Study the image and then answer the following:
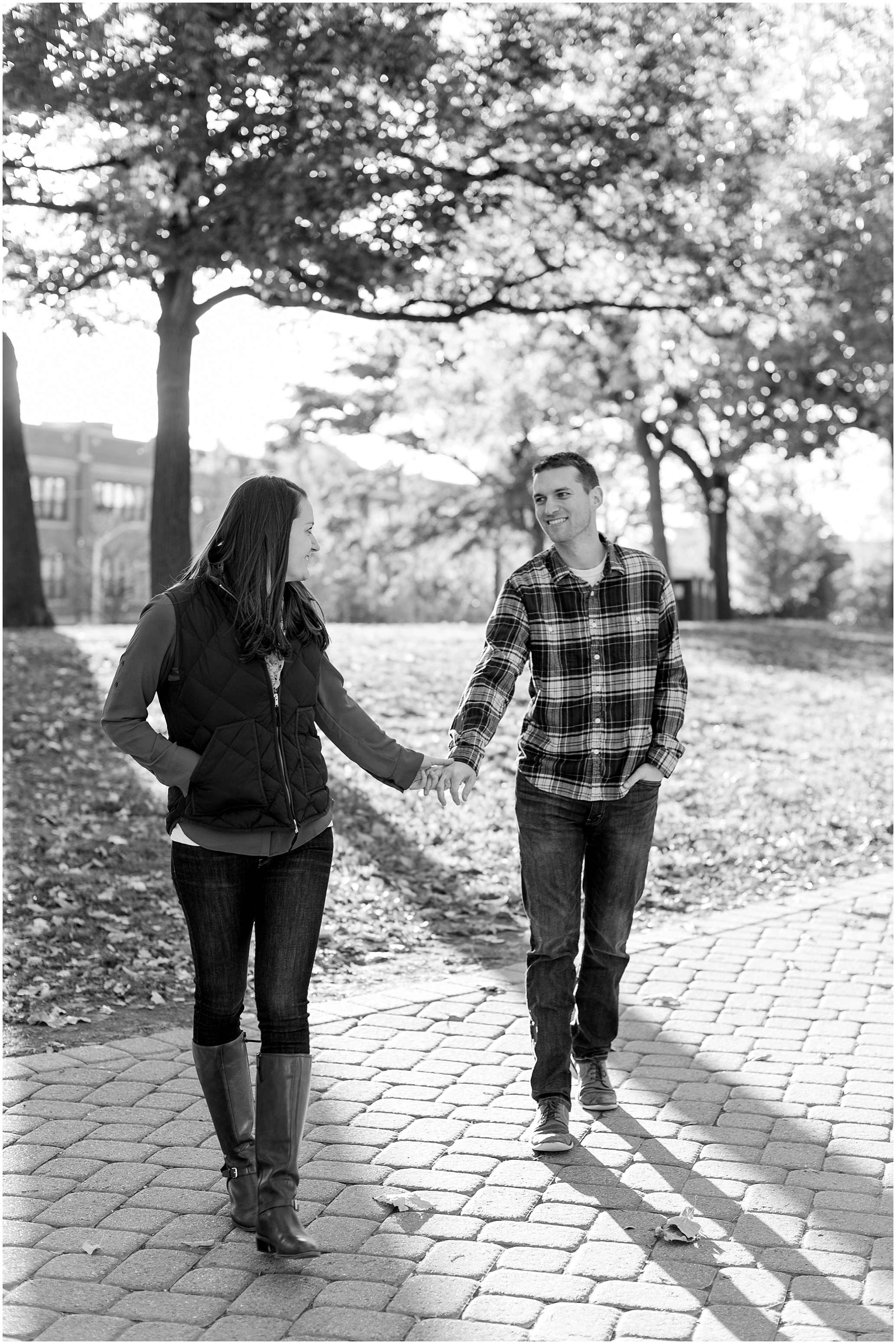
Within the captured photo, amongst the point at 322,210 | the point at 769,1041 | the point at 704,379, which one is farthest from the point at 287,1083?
the point at 704,379

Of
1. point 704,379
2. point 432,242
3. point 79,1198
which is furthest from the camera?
point 704,379

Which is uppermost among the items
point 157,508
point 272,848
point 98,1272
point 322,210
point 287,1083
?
point 322,210

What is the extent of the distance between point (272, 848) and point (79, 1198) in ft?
4.35

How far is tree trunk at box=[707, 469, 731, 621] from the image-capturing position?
31766mm

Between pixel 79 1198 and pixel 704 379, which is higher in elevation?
pixel 704 379

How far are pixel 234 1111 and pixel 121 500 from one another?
214ft

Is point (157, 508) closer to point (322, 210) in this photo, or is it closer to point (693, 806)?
point (322, 210)

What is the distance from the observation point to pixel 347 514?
40688 mm

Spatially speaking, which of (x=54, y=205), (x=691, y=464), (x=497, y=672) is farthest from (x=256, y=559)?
(x=691, y=464)

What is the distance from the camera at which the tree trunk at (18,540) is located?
16.8 m

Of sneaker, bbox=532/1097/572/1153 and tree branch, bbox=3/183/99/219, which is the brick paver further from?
tree branch, bbox=3/183/99/219

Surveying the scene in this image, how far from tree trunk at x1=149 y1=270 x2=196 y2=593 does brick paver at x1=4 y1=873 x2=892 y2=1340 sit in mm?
10437

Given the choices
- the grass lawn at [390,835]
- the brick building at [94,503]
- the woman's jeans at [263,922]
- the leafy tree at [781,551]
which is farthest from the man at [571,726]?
the leafy tree at [781,551]

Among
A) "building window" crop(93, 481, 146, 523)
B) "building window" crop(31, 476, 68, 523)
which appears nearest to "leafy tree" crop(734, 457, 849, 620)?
"building window" crop(93, 481, 146, 523)
